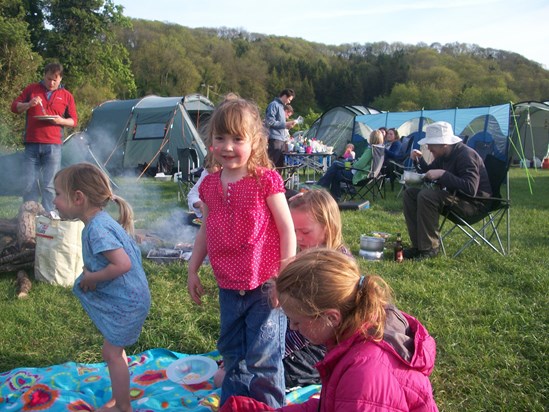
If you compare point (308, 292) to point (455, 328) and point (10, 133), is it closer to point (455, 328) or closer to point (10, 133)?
point (455, 328)

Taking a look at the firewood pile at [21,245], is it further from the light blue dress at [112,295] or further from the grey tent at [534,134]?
the grey tent at [534,134]

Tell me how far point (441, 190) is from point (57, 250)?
3.36m

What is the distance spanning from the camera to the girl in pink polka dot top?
1.95 metres

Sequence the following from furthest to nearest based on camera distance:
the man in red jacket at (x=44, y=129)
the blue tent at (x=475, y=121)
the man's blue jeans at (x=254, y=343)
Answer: the blue tent at (x=475, y=121) → the man in red jacket at (x=44, y=129) → the man's blue jeans at (x=254, y=343)

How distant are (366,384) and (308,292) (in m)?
0.28

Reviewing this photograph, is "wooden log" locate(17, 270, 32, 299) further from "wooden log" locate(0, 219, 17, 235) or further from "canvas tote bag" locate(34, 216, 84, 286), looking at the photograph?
"wooden log" locate(0, 219, 17, 235)

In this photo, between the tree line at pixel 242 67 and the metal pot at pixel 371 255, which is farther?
the tree line at pixel 242 67

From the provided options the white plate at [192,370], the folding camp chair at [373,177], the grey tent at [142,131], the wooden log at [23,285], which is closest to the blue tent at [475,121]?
the folding camp chair at [373,177]

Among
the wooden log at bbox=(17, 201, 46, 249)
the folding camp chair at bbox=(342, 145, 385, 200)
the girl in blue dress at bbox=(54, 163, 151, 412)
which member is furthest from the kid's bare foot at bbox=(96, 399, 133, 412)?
the folding camp chair at bbox=(342, 145, 385, 200)

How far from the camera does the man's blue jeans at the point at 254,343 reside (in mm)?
1947

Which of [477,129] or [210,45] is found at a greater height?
[210,45]

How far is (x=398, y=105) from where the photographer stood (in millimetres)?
40719

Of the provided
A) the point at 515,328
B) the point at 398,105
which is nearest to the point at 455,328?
the point at 515,328

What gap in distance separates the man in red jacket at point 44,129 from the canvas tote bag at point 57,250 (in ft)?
5.07
